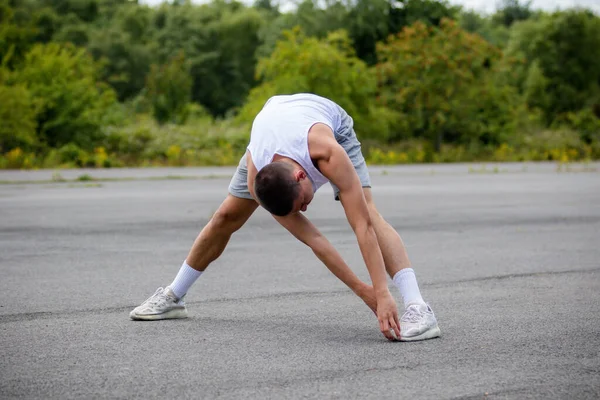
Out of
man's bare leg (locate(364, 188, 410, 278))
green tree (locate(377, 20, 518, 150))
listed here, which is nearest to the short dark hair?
man's bare leg (locate(364, 188, 410, 278))

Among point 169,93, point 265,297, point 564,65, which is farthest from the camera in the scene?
point 564,65

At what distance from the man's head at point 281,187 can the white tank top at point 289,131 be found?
154mm

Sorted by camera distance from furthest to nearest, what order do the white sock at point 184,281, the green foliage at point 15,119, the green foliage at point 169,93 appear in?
1. the green foliage at point 169,93
2. the green foliage at point 15,119
3. the white sock at point 184,281

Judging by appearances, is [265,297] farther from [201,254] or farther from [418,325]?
[418,325]

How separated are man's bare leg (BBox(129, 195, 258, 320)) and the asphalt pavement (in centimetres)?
11

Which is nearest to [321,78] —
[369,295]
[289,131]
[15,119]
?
[15,119]

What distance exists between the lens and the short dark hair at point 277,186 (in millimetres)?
4332

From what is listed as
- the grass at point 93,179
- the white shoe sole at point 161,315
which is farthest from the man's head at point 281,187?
the grass at point 93,179

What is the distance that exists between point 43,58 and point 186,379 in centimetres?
2597

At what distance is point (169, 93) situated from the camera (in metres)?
39.5

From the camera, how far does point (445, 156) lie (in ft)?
105

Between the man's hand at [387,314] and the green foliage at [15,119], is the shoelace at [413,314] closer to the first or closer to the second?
the man's hand at [387,314]

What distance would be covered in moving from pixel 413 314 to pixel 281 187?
1162mm

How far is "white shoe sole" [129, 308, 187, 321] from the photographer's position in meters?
5.46
